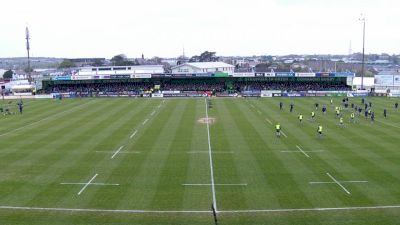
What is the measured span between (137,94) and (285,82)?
33.7 meters

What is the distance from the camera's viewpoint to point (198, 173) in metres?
26.3

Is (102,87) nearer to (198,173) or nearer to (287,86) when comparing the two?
(287,86)

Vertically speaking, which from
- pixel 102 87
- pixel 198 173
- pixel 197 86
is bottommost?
pixel 198 173

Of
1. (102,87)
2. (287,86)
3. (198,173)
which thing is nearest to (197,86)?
(287,86)

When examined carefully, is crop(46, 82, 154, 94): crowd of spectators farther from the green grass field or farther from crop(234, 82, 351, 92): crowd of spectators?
the green grass field

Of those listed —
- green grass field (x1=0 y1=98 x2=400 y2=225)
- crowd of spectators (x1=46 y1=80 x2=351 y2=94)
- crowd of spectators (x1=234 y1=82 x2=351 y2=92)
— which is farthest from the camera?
crowd of spectators (x1=46 y1=80 x2=351 y2=94)

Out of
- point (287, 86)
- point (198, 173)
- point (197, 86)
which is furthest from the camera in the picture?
point (197, 86)

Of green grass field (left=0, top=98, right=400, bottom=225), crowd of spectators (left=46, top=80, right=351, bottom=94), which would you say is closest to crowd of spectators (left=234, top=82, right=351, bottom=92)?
crowd of spectators (left=46, top=80, right=351, bottom=94)

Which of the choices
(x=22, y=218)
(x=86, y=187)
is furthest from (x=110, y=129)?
(x=22, y=218)

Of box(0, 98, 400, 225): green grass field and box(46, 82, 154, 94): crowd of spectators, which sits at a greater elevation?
box(46, 82, 154, 94): crowd of spectators

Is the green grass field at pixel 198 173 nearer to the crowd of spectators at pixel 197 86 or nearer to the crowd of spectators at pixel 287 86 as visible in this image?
the crowd of spectators at pixel 287 86

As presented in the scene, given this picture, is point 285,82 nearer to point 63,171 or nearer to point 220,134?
point 220,134

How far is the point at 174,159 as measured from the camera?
29.8m

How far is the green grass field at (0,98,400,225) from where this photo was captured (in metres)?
19.6
